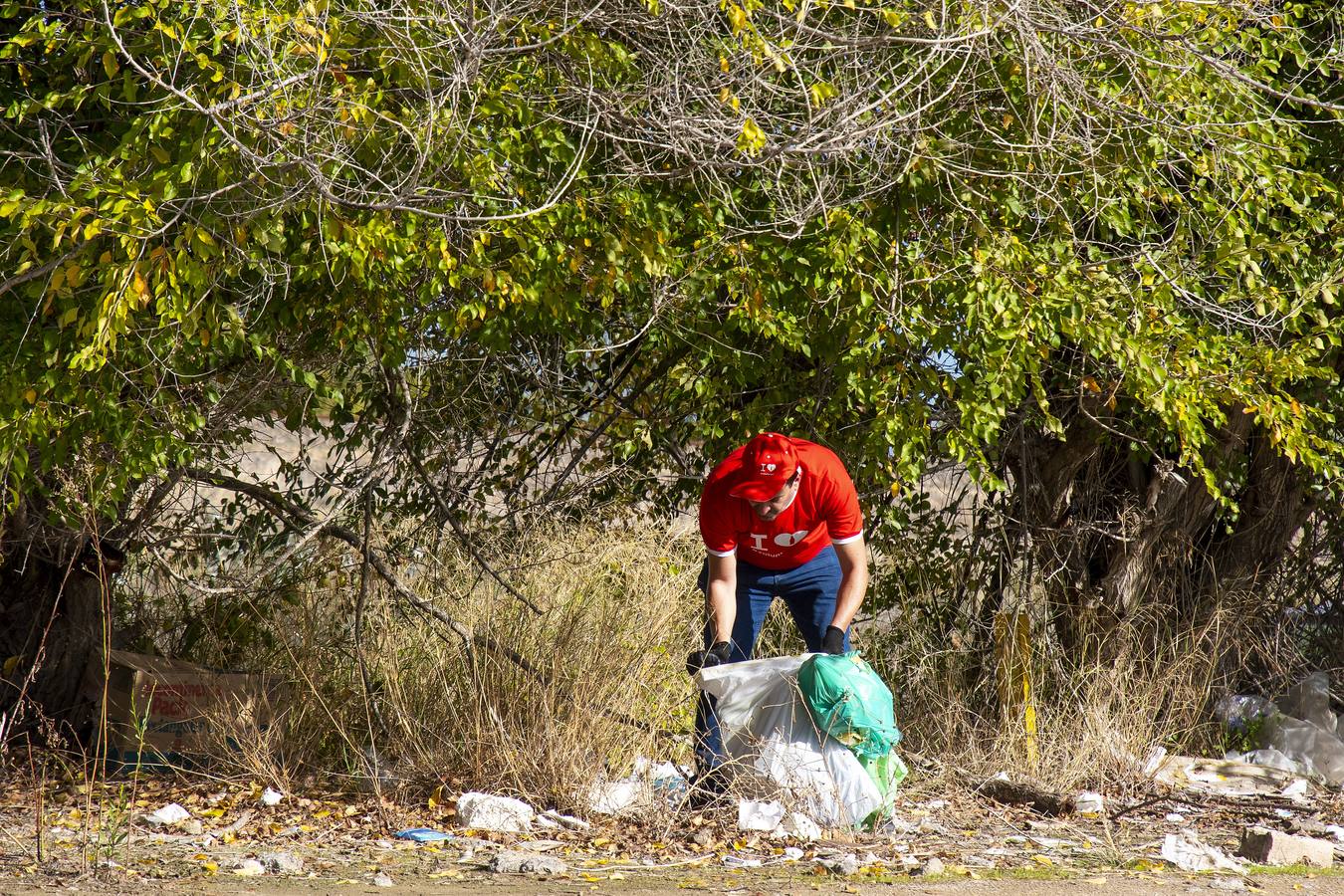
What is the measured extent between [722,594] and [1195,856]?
1.91 m

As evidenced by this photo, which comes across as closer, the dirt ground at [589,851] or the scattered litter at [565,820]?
the dirt ground at [589,851]

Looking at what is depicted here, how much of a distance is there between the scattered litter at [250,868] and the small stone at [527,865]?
75 centimetres

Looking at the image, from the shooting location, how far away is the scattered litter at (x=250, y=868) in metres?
4.27

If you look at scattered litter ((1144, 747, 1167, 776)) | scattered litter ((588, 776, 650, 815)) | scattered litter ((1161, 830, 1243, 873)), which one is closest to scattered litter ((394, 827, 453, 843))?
scattered litter ((588, 776, 650, 815))

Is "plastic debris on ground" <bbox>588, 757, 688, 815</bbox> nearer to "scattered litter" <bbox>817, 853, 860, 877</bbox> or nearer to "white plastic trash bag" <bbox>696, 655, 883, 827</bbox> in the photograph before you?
"white plastic trash bag" <bbox>696, 655, 883, 827</bbox>

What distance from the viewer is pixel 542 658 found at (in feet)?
17.0

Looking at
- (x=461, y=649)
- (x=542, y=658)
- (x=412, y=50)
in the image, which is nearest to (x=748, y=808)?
(x=542, y=658)

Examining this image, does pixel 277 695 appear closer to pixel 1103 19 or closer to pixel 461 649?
pixel 461 649

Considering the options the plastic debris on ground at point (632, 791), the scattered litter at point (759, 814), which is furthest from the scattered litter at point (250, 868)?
the scattered litter at point (759, 814)

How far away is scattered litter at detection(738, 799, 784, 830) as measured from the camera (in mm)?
4723

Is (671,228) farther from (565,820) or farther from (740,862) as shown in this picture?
(740,862)

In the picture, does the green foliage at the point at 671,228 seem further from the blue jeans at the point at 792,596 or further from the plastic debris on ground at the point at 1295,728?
the plastic debris on ground at the point at 1295,728

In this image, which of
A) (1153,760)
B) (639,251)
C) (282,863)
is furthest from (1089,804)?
(282,863)

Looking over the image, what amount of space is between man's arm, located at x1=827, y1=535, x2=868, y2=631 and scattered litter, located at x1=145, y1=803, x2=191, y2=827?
8.39 feet
